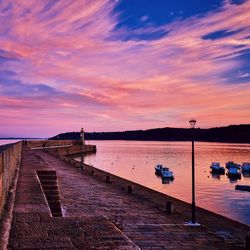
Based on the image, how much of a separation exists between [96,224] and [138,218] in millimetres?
9701

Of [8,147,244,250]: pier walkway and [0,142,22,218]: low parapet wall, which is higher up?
[0,142,22,218]: low parapet wall

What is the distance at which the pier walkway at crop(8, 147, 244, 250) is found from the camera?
4676 mm

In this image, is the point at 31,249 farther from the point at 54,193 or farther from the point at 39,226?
the point at 54,193

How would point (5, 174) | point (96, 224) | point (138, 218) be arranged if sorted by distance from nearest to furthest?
point (96, 224), point (5, 174), point (138, 218)

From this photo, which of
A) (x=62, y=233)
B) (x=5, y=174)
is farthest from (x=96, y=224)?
(x=5, y=174)

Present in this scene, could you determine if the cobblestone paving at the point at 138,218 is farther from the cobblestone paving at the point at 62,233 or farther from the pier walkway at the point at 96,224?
the cobblestone paving at the point at 62,233

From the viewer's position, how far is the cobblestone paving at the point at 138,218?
1124cm

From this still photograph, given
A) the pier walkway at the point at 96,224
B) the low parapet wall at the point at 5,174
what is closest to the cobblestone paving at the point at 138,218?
the pier walkway at the point at 96,224

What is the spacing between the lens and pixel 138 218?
14.9 metres

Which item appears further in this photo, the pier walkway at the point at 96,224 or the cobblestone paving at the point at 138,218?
the cobblestone paving at the point at 138,218

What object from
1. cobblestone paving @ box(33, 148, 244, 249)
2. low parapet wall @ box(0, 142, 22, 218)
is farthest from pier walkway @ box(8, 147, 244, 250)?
low parapet wall @ box(0, 142, 22, 218)

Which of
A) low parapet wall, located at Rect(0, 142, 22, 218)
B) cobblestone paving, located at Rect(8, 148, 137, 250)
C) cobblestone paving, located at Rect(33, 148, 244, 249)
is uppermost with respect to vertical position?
low parapet wall, located at Rect(0, 142, 22, 218)

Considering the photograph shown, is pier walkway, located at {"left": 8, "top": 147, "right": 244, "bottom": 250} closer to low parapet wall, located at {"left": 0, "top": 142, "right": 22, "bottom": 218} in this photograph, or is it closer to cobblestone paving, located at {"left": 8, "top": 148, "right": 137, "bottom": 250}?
cobblestone paving, located at {"left": 8, "top": 148, "right": 137, "bottom": 250}

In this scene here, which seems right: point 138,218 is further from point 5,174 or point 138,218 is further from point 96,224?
point 96,224
